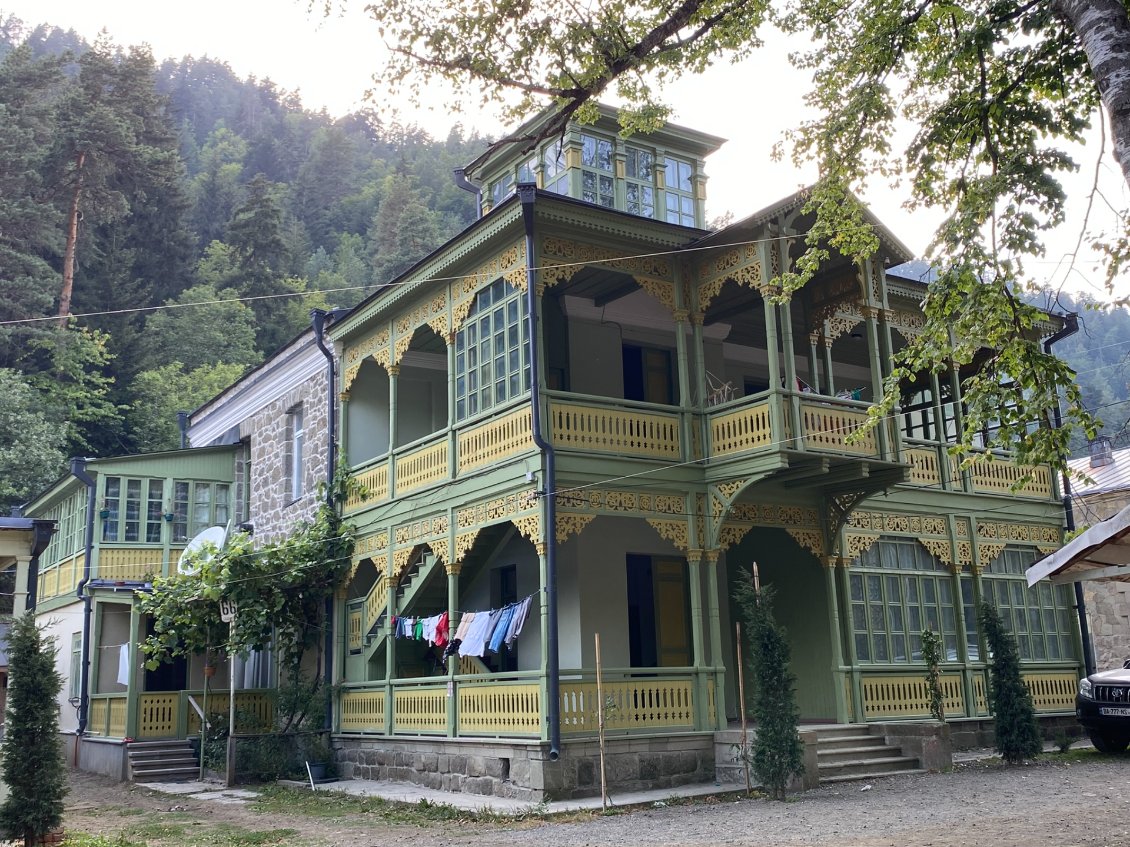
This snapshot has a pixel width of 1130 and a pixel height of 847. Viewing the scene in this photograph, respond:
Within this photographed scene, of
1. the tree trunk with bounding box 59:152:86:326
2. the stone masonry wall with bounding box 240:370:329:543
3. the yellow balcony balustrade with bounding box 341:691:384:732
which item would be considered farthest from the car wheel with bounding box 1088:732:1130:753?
the tree trunk with bounding box 59:152:86:326

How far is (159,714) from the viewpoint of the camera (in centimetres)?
2041

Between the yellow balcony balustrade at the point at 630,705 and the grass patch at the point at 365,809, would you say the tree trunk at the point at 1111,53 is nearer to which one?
the yellow balcony balustrade at the point at 630,705

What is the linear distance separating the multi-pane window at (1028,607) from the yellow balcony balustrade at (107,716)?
51.6 feet

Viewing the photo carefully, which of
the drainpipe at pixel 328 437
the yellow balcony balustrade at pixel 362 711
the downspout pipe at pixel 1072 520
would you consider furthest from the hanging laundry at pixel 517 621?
the downspout pipe at pixel 1072 520

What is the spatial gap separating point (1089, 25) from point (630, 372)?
1045 centimetres

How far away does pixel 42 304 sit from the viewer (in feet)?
138

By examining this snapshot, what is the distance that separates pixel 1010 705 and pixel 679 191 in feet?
35.3

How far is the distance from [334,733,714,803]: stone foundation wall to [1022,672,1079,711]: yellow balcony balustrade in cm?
734

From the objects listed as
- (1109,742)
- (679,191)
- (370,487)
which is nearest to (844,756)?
(1109,742)

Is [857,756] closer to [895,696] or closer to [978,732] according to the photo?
[895,696]

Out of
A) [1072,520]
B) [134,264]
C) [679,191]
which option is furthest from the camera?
[134,264]

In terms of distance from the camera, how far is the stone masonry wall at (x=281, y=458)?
20.6 meters

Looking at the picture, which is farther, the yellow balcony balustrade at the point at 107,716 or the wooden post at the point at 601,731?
the yellow balcony balustrade at the point at 107,716

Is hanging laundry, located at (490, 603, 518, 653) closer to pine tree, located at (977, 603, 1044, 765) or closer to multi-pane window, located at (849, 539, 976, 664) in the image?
multi-pane window, located at (849, 539, 976, 664)
